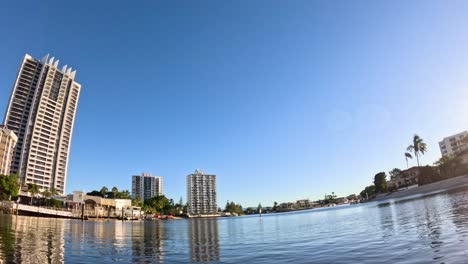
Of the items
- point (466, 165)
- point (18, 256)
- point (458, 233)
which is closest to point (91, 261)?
point (18, 256)

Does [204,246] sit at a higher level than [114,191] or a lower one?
lower

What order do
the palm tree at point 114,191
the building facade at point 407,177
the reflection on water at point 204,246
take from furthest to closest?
the palm tree at point 114,191
the building facade at point 407,177
the reflection on water at point 204,246

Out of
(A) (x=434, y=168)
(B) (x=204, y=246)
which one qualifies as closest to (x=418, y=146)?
(A) (x=434, y=168)

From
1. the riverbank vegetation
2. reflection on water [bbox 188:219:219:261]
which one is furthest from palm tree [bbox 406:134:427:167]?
reflection on water [bbox 188:219:219:261]

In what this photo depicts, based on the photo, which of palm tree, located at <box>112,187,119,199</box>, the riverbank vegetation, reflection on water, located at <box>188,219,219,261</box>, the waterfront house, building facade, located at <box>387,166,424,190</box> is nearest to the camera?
reflection on water, located at <box>188,219,219,261</box>

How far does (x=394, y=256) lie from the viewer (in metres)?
13.4

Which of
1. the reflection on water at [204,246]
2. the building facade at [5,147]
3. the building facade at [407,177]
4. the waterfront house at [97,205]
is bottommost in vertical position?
the reflection on water at [204,246]

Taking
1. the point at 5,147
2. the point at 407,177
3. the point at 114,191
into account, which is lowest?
the point at 407,177

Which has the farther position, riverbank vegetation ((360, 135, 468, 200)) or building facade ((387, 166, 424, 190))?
building facade ((387, 166, 424, 190))

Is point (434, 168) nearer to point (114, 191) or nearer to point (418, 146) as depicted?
point (418, 146)

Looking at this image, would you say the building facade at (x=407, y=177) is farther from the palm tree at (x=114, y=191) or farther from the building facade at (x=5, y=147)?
the building facade at (x=5, y=147)

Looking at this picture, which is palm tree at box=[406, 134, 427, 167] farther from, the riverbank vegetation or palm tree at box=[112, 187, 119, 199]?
palm tree at box=[112, 187, 119, 199]

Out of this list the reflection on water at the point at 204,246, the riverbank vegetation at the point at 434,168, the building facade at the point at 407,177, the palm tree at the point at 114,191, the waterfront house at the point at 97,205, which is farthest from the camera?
the palm tree at the point at 114,191

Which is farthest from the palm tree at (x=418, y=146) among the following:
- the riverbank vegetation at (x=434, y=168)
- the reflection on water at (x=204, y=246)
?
the reflection on water at (x=204, y=246)
